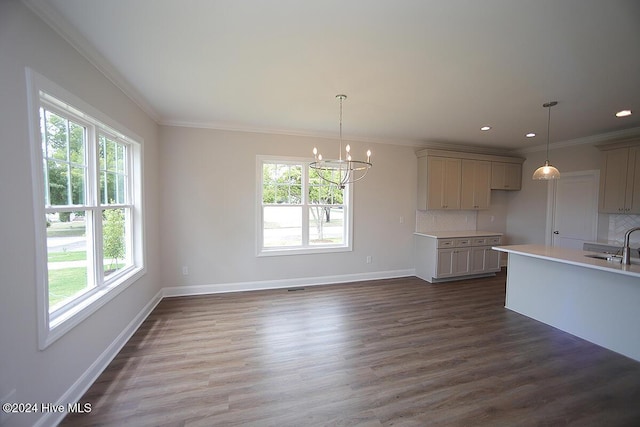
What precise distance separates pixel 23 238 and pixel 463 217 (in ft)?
21.1

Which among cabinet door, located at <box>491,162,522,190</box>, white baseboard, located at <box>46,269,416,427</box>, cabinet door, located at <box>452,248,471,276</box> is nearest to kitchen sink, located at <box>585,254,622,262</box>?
cabinet door, located at <box>452,248,471,276</box>

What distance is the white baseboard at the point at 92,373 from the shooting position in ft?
5.52

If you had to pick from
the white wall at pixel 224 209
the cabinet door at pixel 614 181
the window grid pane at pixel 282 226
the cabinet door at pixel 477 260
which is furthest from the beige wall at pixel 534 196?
the window grid pane at pixel 282 226

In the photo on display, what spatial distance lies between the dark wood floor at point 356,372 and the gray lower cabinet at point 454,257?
126 cm

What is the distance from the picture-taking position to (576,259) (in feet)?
9.49

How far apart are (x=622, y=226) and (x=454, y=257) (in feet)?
8.48

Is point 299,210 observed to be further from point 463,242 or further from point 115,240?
point 463,242

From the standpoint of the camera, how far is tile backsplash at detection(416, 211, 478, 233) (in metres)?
5.37

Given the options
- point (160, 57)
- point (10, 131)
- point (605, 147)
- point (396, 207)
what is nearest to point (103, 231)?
point (10, 131)

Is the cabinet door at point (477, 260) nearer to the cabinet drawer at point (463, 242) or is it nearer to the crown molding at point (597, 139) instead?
the cabinet drawer at point (463, 242)

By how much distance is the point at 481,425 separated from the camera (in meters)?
1.75

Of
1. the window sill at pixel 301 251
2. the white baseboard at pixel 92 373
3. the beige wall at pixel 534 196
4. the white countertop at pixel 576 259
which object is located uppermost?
the beige wall at pixel 534 196

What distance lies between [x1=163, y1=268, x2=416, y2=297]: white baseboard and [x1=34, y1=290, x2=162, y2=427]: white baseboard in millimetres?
851

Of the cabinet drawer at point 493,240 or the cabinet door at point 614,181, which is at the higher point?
the cabinet door at point 614,181
